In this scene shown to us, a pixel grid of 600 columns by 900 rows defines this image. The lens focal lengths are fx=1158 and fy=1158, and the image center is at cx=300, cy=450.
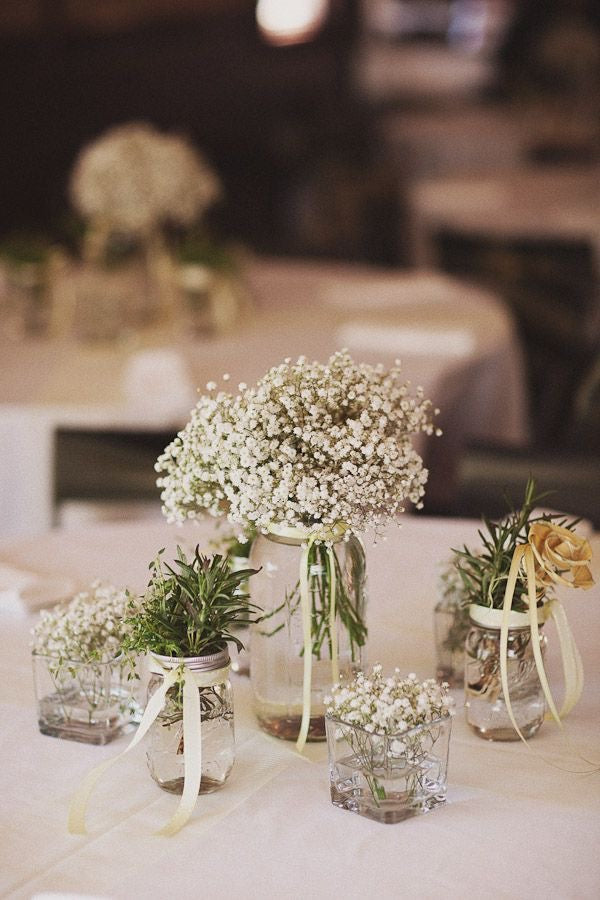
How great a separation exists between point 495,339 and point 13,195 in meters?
4.80

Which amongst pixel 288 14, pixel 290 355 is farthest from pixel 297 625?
pixel 288 14

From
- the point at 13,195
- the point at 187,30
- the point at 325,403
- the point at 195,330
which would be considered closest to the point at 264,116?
the point at 187,30

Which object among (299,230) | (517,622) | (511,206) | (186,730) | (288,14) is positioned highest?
(288,14)

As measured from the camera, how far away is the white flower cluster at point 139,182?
3871 mm

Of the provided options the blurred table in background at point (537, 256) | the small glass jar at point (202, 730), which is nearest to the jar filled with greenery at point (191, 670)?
the small glass jar at point (202, 730)

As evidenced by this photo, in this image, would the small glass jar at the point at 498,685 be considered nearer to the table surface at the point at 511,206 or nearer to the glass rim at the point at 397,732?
→ the glass rim at the point at 397,732

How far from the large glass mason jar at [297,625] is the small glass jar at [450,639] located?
8.0 inches

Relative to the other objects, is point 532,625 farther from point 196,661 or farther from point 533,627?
point 196,661

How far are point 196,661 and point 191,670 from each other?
11 mm

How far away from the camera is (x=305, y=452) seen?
1.36 m

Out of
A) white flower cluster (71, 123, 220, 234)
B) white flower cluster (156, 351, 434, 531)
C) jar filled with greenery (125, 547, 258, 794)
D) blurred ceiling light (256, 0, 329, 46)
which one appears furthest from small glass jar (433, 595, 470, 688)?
blurred ceiling light (256, 0, 329, 46)

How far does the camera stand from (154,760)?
4.49 feet

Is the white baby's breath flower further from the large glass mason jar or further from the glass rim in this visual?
the large glass mason jar

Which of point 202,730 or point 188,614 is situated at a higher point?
point 188,614
